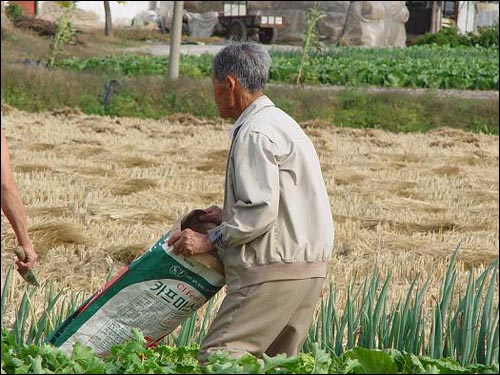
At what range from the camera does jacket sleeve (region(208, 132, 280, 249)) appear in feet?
10.7

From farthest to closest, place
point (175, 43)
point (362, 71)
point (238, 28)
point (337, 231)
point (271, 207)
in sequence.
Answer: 1. point (238, 28)
2. point (362, 71)
3. point (175, 43)
4. point (337, 231)
5. point (271, 207)

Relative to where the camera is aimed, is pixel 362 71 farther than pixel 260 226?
Yes

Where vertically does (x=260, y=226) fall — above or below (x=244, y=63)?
below

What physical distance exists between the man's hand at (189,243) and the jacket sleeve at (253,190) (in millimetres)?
78

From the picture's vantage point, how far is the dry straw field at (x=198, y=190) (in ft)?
21.2

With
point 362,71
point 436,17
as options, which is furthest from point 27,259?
point 436,17

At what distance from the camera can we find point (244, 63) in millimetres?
3428

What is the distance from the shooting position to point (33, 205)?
26.7 ft

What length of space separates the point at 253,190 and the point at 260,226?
0.11m

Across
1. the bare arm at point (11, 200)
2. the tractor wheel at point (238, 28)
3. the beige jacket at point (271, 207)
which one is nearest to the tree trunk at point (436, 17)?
the tractor wheel at point (238, 28)

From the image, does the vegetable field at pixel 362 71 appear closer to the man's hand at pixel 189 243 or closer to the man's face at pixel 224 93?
the man's face at pixel 224 93

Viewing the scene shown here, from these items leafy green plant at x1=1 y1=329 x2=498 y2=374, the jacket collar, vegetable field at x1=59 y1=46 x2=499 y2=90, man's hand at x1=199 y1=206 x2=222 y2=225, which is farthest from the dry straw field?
vegetable field at x1=59 y1=46 x2=499 y2=90

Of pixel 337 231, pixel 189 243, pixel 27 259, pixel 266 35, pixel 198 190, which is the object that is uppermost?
pixel 189 243

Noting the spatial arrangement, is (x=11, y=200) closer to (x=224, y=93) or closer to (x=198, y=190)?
(x=224, y=93)
